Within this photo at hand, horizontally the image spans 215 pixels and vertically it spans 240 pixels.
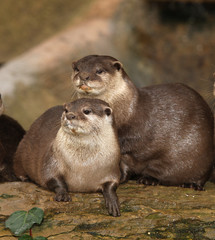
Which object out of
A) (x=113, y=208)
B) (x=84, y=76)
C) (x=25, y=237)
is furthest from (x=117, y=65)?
(x=25, y=237)

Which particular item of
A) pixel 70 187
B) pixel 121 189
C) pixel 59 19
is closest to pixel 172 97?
pixel 121 189

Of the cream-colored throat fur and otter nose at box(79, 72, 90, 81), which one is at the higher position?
otter nose at box(79, 72, 90, 81)

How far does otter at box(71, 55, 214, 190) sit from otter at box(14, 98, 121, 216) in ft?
1.45

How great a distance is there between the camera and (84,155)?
409 cm

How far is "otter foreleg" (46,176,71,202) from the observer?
13.4 ft

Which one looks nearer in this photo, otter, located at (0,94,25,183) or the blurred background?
otter, located at (0,94,25,183)

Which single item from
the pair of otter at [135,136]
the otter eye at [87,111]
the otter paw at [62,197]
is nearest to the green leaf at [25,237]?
the otter paw at [62,197]

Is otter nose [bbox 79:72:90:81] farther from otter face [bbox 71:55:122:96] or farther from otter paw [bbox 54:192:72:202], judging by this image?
otter paw [bbox 54:192:72:202]

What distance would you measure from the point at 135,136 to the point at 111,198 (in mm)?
745

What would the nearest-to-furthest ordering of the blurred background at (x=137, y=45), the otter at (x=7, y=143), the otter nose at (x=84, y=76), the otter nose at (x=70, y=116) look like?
the otter nose at (x=70, y=116) < the otter nose at (x=84, y=76) < the otter at (x=7, y=143) < the blurred background at (x=137, y=45)

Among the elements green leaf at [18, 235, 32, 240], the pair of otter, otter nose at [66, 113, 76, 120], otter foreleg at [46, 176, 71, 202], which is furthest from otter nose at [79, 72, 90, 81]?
green leaf at [18, 235, 32, 240]

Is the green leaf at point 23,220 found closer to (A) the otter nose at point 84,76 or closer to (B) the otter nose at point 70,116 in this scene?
(B) the otter nose at point 70,116

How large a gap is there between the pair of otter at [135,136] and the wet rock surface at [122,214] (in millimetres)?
179

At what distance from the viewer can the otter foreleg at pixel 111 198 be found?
3.95 metres
